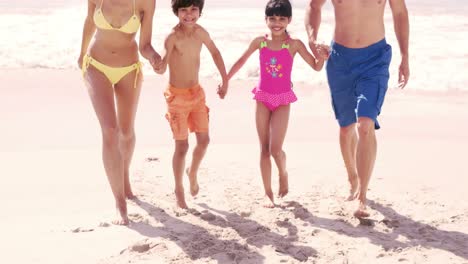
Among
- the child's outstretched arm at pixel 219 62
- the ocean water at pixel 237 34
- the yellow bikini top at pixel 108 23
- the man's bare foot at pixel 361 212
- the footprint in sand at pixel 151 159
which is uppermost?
the yellow bikini top at pixel 108 23

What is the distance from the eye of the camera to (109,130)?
493 cm

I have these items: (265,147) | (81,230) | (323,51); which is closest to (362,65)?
(323,51)

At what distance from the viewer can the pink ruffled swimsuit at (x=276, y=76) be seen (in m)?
5.48

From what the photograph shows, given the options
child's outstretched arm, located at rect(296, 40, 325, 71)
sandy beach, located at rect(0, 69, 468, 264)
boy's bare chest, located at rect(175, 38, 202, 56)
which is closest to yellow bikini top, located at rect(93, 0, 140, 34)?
boy's bare chest, located at rect(175, 38, 202, 56)

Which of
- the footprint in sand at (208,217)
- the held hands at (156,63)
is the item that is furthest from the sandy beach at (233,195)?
the held hands at (156,63)

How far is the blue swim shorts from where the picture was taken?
5113 millimetres

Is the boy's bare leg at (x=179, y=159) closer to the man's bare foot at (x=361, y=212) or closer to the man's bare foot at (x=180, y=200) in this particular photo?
the man's bare foot at (x=180, y=200)

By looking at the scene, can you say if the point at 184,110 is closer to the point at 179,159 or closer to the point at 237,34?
the point at 179,159

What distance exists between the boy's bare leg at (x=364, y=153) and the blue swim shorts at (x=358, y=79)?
0.24ft

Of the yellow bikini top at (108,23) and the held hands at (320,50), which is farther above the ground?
the yellow bikini top at (108,23)

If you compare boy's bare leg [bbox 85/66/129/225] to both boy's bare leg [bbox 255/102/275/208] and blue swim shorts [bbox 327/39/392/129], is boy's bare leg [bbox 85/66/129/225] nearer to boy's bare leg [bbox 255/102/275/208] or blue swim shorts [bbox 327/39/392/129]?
boy's bare leg [bbox 255/102/275/208]

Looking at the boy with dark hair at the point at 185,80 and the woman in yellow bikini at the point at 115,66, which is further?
the boy with dark hair at the point at 185,80

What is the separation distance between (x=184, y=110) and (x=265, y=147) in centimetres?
74

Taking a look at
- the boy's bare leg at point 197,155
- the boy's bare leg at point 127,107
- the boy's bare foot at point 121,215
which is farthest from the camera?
the boy's bare leg at point 197,155
